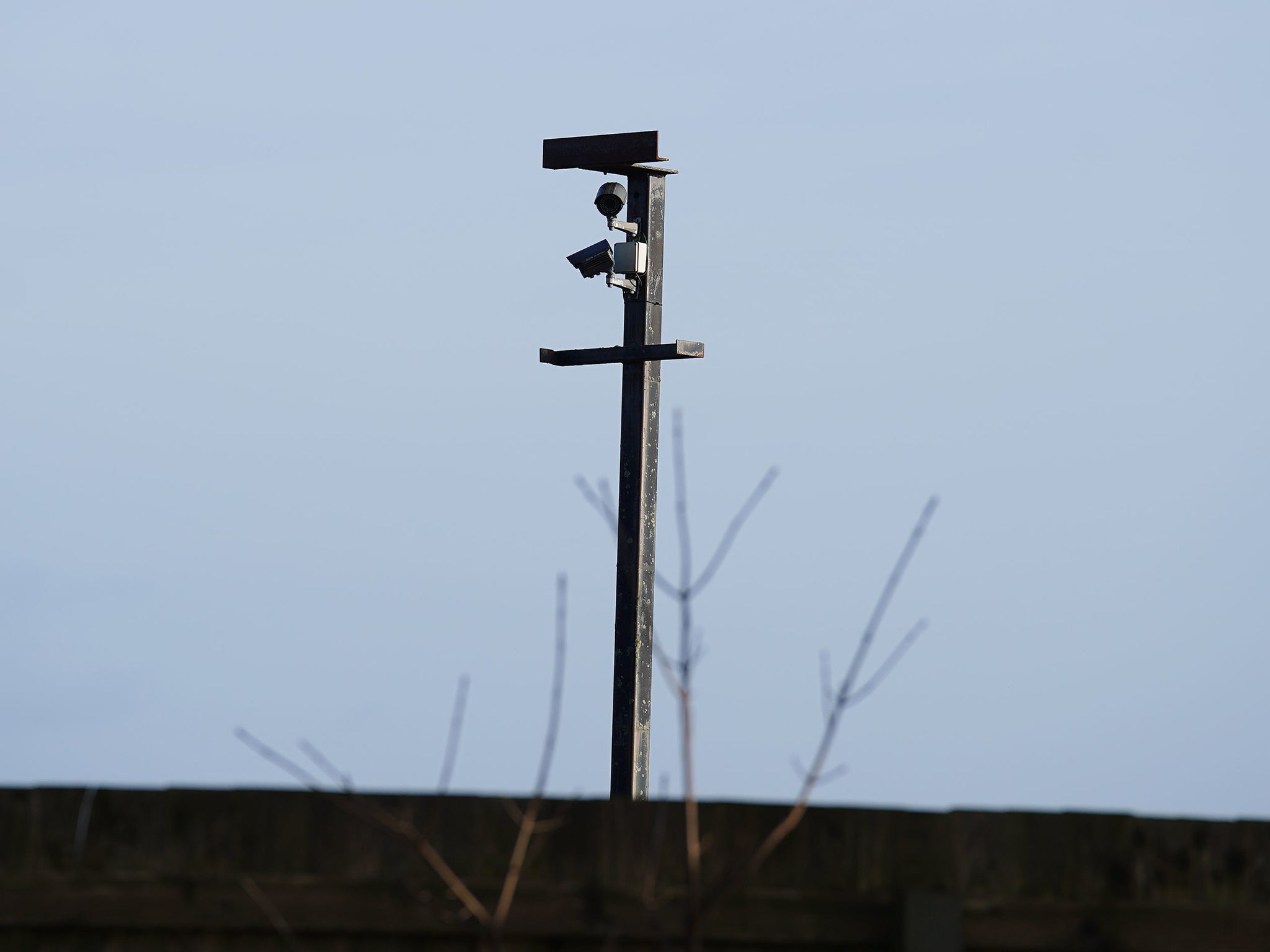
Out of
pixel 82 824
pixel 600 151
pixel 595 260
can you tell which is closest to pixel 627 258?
pixel 595 260

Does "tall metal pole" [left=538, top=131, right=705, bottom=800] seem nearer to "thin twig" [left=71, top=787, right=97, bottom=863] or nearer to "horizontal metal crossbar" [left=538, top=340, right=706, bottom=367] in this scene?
"horizontal metal crossbar" [left=538, top=340, right=706, bottom=367]

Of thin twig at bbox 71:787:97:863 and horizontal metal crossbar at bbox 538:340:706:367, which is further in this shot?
horizontal metal crossbar at bbox 538:340:706:367

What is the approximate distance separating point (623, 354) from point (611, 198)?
104 centimetres

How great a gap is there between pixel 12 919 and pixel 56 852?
23 centimetres

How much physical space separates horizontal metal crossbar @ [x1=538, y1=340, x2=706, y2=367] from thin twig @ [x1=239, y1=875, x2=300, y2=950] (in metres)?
6.23

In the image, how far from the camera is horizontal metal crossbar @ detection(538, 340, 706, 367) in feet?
34.2

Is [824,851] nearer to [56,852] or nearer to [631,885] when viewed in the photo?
[631,885]

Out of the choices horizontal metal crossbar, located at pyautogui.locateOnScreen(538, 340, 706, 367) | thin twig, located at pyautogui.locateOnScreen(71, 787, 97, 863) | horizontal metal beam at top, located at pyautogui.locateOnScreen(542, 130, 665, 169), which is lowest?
thin twig, located at pyautogui.locateOnScreen(71, 787, 97, 863)

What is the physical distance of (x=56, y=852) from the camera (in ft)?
15.6

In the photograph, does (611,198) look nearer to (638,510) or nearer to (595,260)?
(595,260)

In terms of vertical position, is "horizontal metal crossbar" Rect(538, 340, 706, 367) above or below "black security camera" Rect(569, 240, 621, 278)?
below

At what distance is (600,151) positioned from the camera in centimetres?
1080

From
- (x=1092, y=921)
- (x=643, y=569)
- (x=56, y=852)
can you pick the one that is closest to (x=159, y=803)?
(x=56, y=852)

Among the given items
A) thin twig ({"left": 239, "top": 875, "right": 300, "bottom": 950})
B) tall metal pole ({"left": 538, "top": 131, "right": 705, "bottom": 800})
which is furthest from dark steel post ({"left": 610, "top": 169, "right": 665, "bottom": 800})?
thin twig ({"left": 239, "top": 875, "right": 300, "bottom": 950})
